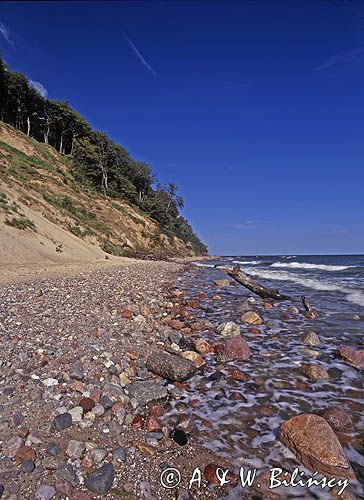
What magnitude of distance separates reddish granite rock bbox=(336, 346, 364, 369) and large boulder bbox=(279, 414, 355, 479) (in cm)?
236

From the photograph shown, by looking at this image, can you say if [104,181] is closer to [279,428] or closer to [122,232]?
[122,232]

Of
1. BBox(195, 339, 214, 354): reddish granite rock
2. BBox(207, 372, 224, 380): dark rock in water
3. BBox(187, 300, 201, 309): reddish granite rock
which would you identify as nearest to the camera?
BBox(207, 372, 224, 380): dark rock in water

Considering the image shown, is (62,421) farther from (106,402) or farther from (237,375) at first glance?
(237,375)

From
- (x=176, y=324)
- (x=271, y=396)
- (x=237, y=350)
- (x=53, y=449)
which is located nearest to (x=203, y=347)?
(x=237, y=350)

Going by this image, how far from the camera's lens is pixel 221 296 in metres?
10.3

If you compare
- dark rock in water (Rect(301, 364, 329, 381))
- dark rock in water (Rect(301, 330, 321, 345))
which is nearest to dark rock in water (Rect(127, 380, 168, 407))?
dark rock in water (Rect(301, 364, 329, 381))

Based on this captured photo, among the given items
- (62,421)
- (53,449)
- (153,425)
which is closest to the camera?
(53,449)

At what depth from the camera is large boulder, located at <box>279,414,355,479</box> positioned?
2398 mm

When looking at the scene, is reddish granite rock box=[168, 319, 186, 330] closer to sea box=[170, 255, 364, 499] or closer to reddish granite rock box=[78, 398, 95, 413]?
sea box=[170, 255, 364, 499]

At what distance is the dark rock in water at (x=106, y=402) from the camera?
10.0ft

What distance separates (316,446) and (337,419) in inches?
29.2

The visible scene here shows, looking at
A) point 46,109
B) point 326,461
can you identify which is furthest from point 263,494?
point 46,109

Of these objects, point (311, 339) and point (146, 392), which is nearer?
point (146, 392)

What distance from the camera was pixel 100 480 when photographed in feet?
6.88
